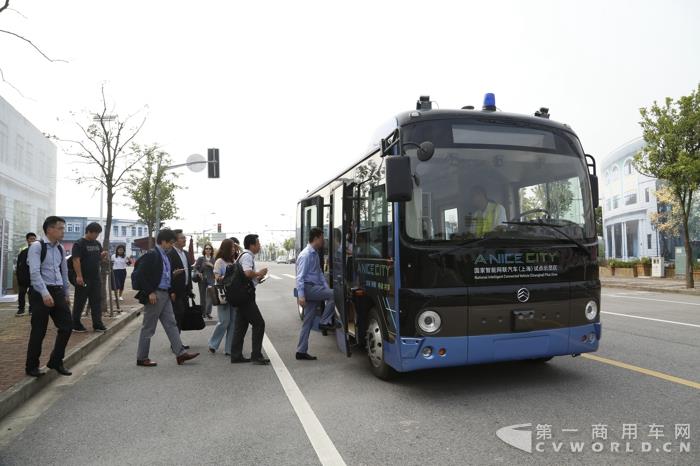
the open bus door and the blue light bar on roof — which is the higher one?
the blue light bar on roof

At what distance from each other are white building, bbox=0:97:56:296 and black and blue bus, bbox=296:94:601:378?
14.6 m

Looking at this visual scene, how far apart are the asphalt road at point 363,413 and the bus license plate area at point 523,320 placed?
2.12ft

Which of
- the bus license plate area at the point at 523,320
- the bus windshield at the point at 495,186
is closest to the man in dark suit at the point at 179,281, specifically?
the bus windshield at the point at 495,186

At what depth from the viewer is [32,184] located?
18141mm

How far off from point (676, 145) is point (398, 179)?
17.4 metres

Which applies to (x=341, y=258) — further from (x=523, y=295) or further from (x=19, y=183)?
(x=19, y=183)

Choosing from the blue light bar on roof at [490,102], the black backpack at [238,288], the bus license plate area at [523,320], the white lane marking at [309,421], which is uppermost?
the blue light bar on roof at [490,102]

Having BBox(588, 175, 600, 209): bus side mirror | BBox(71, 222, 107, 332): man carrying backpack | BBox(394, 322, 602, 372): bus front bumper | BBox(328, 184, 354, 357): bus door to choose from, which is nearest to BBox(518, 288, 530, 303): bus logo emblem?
BBox(394, 322, 602, 372): bus front bumper

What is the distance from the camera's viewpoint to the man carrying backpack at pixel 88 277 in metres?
8.88

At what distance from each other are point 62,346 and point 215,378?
181 centimetres

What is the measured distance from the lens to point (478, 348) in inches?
189

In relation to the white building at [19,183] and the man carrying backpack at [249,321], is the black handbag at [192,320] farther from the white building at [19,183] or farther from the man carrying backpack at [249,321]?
the white building at [19,183]

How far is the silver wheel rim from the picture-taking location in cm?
555

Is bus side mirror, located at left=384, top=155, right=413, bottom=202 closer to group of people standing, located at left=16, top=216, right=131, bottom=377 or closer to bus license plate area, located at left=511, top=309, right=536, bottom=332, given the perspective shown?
bus license plate area, located at left=511, top=309, right=536, bottom=332
